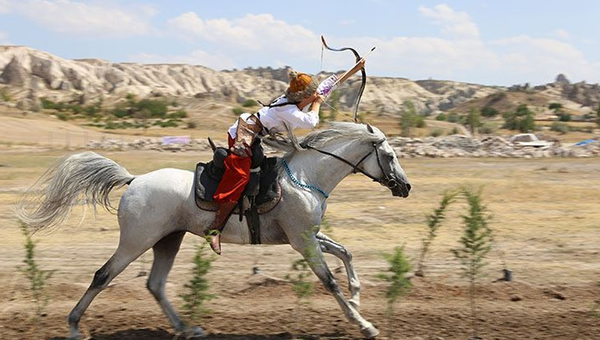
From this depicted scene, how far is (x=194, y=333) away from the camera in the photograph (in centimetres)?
707

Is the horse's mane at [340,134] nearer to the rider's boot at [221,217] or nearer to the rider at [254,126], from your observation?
→ the rider at [254,126]

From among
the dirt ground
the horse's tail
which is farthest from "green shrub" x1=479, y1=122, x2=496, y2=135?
the horse's tail

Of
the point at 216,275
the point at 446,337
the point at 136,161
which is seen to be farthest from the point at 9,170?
the point at 446,337

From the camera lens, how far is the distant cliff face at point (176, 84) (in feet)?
397

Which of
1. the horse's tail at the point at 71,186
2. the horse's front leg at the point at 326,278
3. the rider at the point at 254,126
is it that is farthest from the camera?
the horse's tail at the point at 71,186

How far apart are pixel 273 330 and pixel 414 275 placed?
2.81 metres

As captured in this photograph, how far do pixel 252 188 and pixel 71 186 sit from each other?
A: 1.84m

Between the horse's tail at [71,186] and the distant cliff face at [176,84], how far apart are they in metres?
91.1

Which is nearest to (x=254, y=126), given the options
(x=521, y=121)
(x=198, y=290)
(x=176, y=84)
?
(x=198, y=290)

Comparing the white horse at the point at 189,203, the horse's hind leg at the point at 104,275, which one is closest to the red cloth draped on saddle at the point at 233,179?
the white horse at the point at 189,203

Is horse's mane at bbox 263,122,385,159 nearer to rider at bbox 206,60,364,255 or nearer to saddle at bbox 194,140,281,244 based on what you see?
rider at bbox 206,60,364,255

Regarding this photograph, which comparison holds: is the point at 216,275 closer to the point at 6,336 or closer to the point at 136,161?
the point at 6,336

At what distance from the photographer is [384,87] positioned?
162m

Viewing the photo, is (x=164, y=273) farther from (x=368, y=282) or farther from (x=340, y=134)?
(x=368, y=282)
